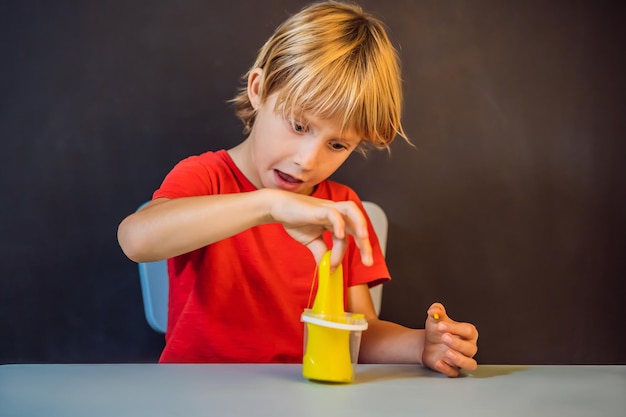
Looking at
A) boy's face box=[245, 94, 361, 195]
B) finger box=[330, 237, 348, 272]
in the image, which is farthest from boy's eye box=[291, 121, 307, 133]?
finger box=[330, 237, 348, 272]

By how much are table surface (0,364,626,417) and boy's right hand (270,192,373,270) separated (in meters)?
0.14

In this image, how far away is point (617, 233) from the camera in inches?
70.7

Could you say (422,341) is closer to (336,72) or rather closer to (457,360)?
(457,360)

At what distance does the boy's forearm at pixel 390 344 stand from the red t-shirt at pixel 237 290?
0.42 ft

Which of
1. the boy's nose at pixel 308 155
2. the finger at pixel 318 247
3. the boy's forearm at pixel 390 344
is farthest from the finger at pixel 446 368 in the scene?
the boy's nose at pixel 308 155

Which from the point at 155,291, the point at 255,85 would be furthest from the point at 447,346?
the point at 155,291

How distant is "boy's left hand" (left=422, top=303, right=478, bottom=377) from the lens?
0.94 meters

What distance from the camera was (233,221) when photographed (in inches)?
35.1

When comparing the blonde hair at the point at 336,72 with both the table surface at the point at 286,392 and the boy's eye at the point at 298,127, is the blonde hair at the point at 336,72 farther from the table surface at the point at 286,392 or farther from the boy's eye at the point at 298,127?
the table surface at the point at 286,392

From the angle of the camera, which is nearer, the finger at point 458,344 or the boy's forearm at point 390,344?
the finger at point 458,344

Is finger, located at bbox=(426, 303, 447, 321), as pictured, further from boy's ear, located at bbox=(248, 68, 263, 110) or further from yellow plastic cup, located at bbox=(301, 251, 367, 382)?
boy's ear, located at bbox=(248, 68, 263, 110)

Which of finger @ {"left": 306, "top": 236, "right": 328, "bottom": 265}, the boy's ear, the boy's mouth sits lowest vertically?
finger @ {"left": 306, "top": 236, "right": 328, "bottom": 265}

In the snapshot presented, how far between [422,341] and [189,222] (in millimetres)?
378

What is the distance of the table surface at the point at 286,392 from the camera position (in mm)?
685
